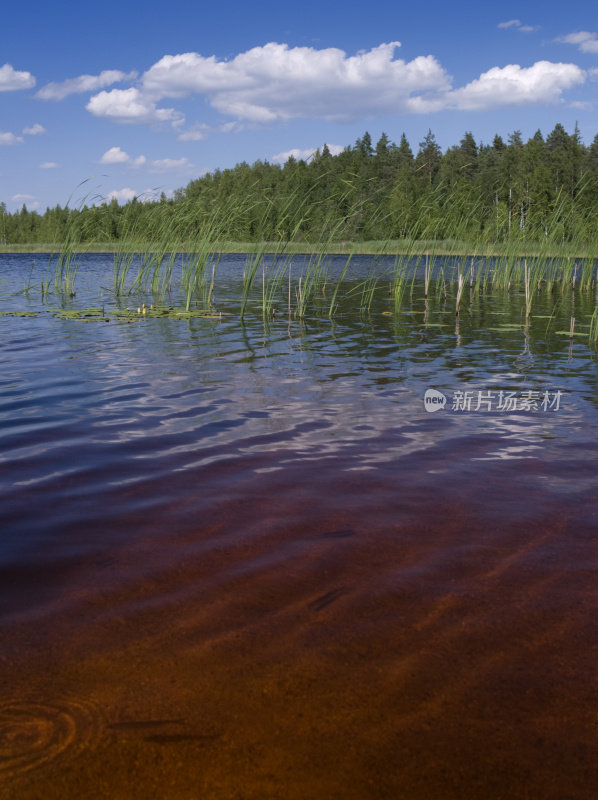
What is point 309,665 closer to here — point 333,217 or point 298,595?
point 298,595

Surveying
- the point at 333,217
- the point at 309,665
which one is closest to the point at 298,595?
the point at 309,665

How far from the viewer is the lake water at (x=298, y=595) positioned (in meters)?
1.58

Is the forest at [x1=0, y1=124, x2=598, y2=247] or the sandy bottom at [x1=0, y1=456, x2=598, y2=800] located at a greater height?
the forest at [x1=0, y1=124, x2=598, y2=247]

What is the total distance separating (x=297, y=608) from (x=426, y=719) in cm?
65

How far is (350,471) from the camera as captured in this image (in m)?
3.64

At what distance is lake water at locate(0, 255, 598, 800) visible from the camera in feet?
5.20

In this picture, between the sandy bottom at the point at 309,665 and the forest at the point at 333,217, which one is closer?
the sandy bottom at the point at 309,665

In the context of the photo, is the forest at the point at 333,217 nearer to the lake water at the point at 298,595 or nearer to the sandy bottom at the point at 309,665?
the lake water at the point at 298,595

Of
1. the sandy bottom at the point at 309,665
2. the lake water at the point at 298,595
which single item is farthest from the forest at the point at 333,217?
the sandy bottom at the point at 309,665

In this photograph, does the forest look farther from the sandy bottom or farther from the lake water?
the sandy bottom

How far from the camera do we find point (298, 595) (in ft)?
7.75

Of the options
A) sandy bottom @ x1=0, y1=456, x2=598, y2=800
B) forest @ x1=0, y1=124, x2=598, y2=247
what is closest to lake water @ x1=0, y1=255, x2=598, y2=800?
sandy bottom @ x1=0, y1=456, x2=598, y2=800

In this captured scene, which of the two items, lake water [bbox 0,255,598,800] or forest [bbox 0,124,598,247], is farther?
forest [bbox 0,124,598,247]

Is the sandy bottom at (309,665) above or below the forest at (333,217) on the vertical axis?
below
